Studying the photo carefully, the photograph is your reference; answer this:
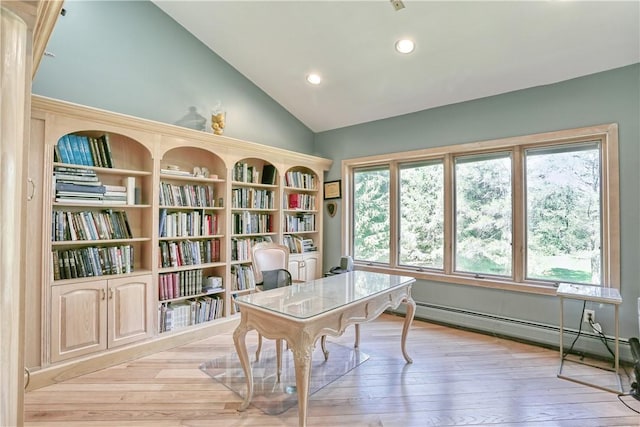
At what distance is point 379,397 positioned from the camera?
7.29 ft

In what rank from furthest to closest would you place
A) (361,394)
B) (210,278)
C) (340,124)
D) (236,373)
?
(340,124) < (210,278) < (236,373) < (361,394)

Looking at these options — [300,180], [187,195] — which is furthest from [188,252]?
[300,180]

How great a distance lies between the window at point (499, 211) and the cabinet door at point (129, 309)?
8.69 feet

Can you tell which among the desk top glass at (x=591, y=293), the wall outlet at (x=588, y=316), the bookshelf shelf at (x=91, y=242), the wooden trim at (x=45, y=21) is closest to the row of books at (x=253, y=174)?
the bookshelf shelf at (x=91, y=242)

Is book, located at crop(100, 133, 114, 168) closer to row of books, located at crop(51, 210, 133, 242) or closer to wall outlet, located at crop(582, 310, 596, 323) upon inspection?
row of books, located at crop(51, 210, 133, 242)

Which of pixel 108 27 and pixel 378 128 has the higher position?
pixel 108 27

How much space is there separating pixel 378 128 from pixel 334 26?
1.57m

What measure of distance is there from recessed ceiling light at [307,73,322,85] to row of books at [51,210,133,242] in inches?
97.3

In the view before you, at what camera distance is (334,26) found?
297 cm

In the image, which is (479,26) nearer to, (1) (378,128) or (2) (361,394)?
(1) (378,128)

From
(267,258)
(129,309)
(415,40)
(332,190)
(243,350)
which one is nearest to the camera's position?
(243,350)

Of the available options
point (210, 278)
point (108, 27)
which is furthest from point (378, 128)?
point (108, 27)

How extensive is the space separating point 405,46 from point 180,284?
3.24 metres

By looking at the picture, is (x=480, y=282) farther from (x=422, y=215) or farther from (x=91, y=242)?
(x=91, y=242)
